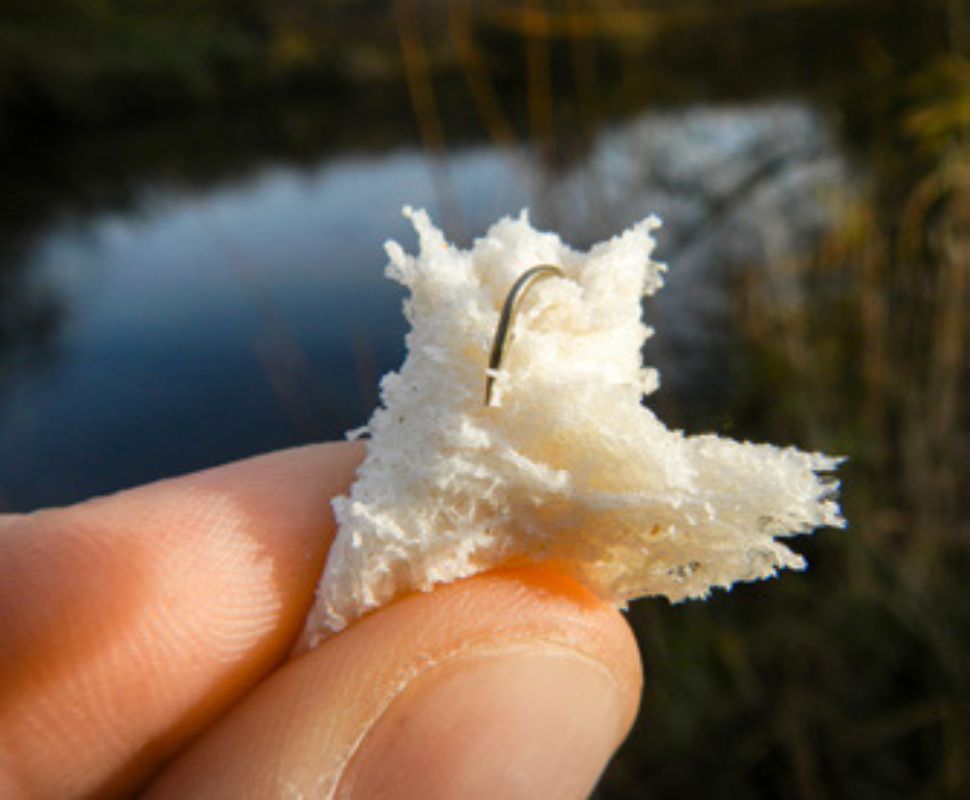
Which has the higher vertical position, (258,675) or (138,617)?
(138,617)

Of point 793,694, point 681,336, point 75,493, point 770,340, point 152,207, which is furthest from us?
point 152,207

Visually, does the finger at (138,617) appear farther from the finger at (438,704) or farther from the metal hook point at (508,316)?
the metal hook point at (508,316)

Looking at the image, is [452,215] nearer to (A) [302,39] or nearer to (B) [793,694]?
(B) [793,694]

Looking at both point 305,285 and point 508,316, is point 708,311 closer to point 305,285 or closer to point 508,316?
point 305,285

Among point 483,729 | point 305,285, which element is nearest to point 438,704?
point 483,729

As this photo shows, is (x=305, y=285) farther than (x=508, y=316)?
Yes

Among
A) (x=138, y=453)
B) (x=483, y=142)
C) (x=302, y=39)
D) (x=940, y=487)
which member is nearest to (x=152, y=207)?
(x=483, y=142)
